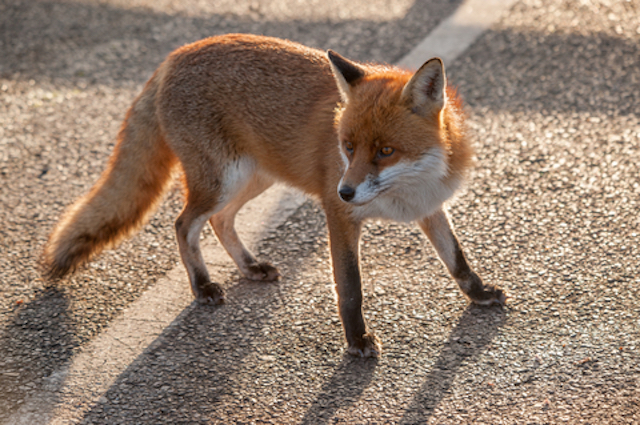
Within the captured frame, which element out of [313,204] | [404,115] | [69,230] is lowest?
[313,204]

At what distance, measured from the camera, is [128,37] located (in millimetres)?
7156

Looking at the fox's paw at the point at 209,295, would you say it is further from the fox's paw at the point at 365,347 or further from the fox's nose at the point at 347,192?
the fox's nose at the point at 347,192

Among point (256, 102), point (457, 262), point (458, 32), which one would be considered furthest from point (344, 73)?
point (458, 32)

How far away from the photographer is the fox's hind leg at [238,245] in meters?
4.11

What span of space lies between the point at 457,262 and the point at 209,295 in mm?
1470

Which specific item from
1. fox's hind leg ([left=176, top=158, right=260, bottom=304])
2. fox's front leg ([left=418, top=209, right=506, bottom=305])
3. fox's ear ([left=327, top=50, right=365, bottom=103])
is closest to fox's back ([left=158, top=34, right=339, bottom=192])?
fox's hind leg ([left=176, top=158, right=260, bottom=304])

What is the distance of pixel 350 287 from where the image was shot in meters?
3.43

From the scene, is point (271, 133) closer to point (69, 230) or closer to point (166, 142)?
point (166, 142)

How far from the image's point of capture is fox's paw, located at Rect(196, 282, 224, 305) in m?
3.93

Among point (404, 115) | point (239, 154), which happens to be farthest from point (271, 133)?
point (404, 115)

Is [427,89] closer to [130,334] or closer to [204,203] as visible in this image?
[204,203]

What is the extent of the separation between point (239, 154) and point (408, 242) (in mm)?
1302

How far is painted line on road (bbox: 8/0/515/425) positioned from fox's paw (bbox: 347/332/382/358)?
3.55 ft

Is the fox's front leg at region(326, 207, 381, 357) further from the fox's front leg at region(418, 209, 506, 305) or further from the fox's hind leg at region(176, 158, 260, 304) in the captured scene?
the fox's hind leg at region(176, 158, 260, 304)
